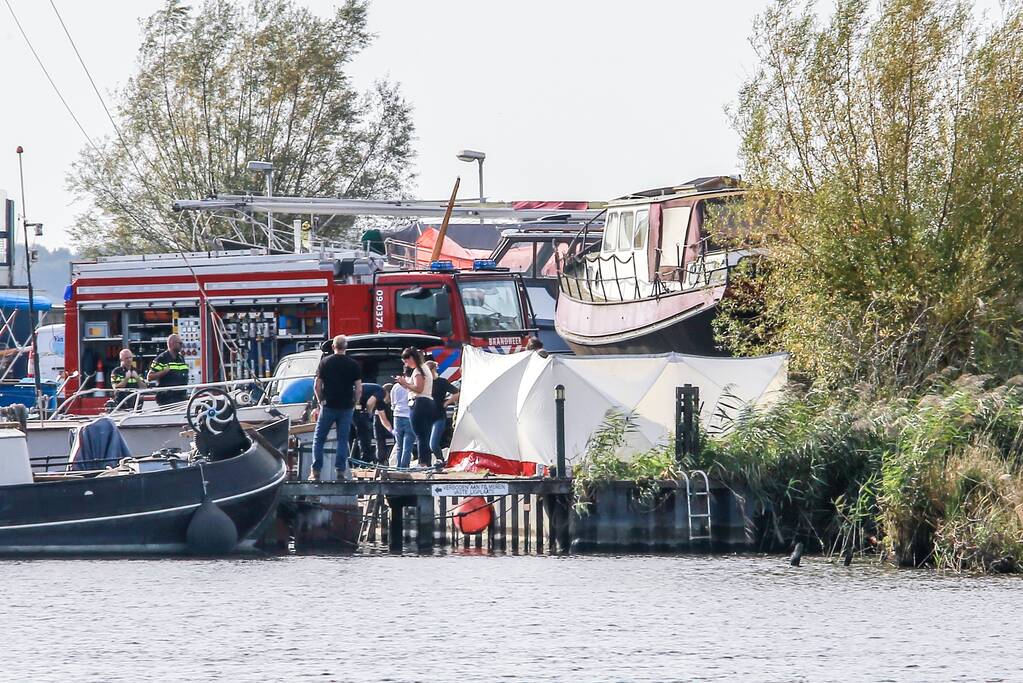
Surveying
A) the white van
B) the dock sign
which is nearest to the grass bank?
the dock sign

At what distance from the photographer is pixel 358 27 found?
1914 inches

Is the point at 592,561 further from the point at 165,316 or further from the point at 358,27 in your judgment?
the point at 358,27

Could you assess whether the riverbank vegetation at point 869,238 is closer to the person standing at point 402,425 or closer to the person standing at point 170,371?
the person standing at point 402,425

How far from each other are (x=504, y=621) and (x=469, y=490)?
553 cm

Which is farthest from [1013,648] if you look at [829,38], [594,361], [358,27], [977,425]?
[358,27]

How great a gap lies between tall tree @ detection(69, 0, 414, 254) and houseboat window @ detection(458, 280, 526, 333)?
17267 mm

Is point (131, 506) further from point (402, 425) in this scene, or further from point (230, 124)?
point (230, 124)

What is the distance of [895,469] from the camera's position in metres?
21.8

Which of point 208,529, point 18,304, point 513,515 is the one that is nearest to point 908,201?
point 513,515

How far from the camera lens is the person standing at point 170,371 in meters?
29.0

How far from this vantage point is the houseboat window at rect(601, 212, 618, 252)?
3425 centimetres

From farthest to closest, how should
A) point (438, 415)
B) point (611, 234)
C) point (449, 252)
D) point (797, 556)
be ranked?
point (449, 252)
point (611, 234)
point (438, 415)
point (797, 556)

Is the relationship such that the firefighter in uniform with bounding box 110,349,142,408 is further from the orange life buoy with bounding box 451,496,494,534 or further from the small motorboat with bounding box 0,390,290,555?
the orange life buoy with bounding box 451,496,494,534

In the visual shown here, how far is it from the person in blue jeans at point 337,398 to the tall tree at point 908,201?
6.24 meters
